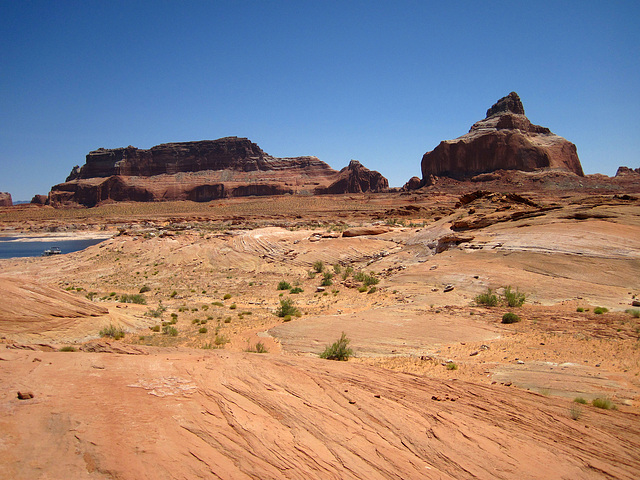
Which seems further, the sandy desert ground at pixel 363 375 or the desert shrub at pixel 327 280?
the desert shrub at pixel 327 280

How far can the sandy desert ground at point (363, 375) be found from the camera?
3.80 m

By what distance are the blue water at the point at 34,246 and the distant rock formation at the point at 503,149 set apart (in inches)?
2736

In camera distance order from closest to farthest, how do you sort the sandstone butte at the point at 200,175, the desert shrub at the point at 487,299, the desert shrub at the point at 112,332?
the desert shrub at the point at 112,332, the desert shrub at the point at 487,299, the sandstone butte at the point at 200,175

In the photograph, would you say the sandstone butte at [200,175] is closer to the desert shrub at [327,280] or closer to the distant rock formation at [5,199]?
the distant rock formation at [5,199]

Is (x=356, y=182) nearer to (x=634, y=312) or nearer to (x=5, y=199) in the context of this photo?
(x=634, y=312)

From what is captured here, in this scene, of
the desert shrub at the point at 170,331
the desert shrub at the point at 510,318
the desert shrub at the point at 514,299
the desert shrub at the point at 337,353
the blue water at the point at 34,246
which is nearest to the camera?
the desert shrub at the point at 337,353

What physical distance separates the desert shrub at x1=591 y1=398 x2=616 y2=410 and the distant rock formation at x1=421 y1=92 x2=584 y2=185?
85.3 meters

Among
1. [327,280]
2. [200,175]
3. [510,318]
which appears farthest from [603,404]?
[200,175]

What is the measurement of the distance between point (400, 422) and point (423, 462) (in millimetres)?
664

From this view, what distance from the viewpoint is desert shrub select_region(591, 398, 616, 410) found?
5016 mm

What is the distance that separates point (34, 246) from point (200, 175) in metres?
83.7

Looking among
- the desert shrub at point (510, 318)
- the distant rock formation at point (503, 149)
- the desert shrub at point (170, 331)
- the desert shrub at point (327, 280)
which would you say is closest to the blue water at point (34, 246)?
the desert shrub at point (327, 280)

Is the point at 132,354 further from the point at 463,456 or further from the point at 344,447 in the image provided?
the point at 463,456

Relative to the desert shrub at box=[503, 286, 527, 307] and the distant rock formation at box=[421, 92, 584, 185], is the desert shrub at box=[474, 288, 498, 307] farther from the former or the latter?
the distant rock formation at box=[421, 92, 584, 185]
